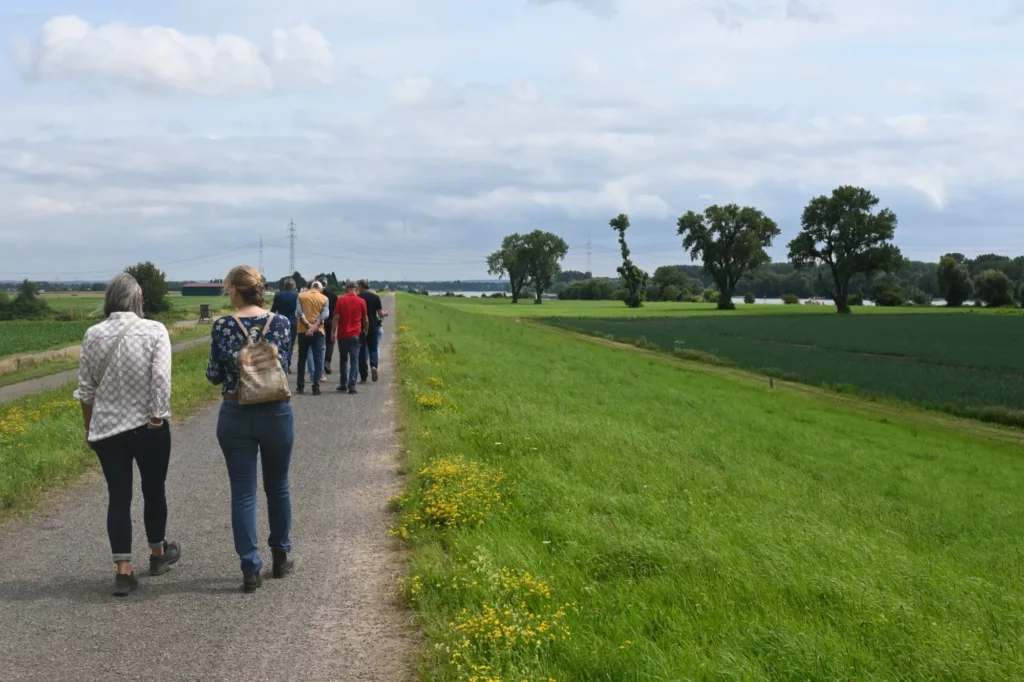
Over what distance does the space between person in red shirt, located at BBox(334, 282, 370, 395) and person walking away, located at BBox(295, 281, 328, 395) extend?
1.07ft

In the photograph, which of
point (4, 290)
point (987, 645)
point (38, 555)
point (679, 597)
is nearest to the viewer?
point (987, 645)

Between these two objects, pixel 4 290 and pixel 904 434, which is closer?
pixel 904 434

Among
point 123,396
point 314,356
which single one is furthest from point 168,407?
point 314,356

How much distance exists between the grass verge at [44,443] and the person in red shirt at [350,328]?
2326 millimetres

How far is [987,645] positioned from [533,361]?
21.9 m

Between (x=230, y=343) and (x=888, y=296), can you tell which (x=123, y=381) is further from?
(x=888, y=296)

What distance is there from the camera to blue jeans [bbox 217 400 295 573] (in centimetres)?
573

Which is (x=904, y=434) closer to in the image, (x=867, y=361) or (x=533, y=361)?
(x=533, y=361)

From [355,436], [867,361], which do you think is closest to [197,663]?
[355,436]

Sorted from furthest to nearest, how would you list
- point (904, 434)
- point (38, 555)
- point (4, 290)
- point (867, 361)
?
point (4, 290), point (867, 361), point (904, 434), point (38, 555)

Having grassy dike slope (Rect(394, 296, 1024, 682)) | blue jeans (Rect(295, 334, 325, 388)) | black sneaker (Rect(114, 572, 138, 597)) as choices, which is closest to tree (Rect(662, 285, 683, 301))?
grassy dike slope (Rect(394, 296, 1024, 682))

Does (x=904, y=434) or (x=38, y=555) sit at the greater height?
(x=38, y=555)

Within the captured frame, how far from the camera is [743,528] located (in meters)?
7.50

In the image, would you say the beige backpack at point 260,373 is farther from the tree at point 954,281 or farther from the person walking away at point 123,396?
the tree at point 954,281
